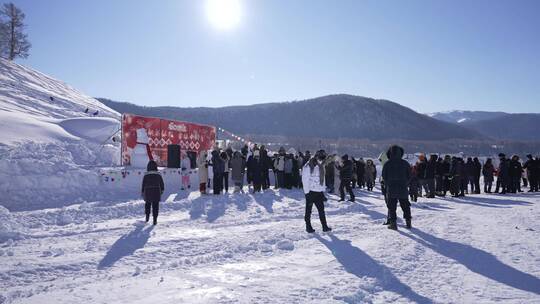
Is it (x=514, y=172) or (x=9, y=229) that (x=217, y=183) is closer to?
(x=9, y=229)

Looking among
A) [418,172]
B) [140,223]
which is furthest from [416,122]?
[140,223]

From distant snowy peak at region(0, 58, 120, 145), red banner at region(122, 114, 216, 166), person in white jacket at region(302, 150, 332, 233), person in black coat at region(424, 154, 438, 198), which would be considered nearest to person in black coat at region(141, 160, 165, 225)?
person in white jacket at region(302, 150, 332, 233)

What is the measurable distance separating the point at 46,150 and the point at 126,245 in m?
12.4

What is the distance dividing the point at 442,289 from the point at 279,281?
79.1 inches

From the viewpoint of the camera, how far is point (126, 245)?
23.2 ft

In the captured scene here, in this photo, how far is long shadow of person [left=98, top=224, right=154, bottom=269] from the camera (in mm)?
6100

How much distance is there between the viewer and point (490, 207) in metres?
12.2

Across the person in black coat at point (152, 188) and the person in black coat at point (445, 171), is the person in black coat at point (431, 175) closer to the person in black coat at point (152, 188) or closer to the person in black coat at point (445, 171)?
the person in black coat at point (445, 171)

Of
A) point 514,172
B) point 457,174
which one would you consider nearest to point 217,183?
point 457,174

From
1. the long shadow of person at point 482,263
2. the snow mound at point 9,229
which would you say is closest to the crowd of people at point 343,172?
the long shadow of person at point 482,263

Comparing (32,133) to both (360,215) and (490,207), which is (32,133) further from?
(490,207)

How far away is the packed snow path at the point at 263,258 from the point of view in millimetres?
4609

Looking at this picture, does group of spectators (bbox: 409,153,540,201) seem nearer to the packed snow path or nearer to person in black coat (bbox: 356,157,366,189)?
person in black coat (bbox: 356,157,366,189)

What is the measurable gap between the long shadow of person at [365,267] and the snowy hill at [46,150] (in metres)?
9.26
